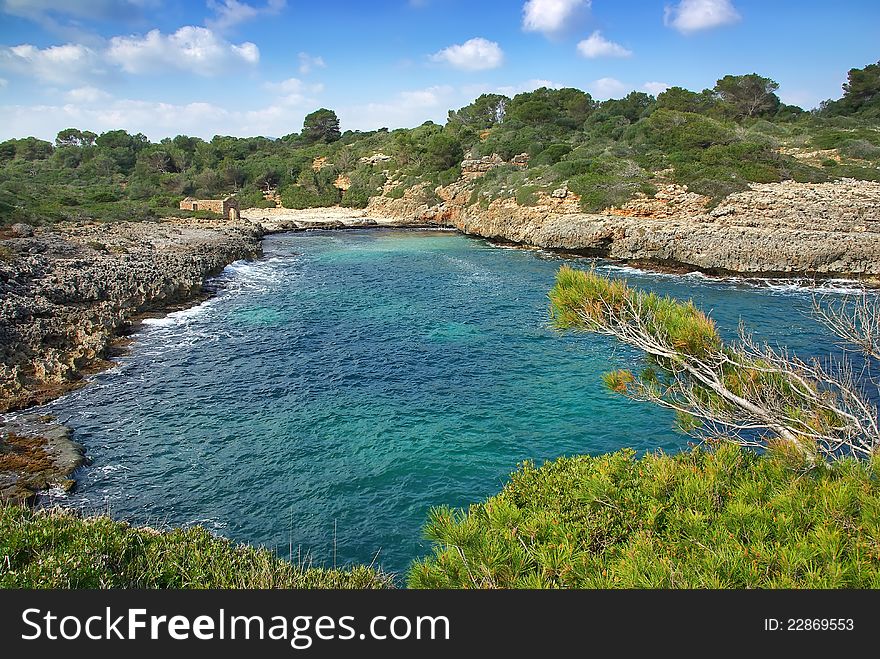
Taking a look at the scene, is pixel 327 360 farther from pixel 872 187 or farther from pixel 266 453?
pixel 872 187

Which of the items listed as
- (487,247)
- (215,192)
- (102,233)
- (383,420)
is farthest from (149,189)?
(383,420)

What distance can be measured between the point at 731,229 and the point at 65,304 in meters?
38.5

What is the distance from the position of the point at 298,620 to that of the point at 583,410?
13.4 meters

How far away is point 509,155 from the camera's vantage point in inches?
2547

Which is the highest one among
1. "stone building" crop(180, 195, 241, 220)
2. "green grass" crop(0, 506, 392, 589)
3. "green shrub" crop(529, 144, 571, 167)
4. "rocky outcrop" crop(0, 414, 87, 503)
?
"green shrub" crop(529, 144, 571, 167)

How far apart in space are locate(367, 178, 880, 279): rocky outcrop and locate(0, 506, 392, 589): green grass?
34.7 meters

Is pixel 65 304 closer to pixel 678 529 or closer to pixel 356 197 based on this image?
pixel 678 529

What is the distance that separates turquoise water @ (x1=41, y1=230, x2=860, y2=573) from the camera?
493 inches

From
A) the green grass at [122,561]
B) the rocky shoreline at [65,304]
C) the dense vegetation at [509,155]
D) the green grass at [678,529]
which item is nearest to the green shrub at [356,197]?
the dense vegetation at [509,155]

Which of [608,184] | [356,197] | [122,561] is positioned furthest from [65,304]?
[356,197]

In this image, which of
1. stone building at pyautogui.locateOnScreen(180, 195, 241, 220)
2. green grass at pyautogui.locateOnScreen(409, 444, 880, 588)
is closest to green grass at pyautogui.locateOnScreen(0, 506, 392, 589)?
green grass at pyautogui.locateOnScreen(409, 444, 880, 588)

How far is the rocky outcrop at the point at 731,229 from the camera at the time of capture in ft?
112

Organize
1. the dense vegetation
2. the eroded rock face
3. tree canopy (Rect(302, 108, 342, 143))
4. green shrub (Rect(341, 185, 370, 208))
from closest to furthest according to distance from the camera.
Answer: the eroded rock face, the dense vegetation, green shrub (Rect(341, 185, 370, 208)), tree canopy (Rect(302, 108, 342, 143))

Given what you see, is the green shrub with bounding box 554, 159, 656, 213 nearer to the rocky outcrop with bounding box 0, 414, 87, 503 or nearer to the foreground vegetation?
the foreground vegetation
